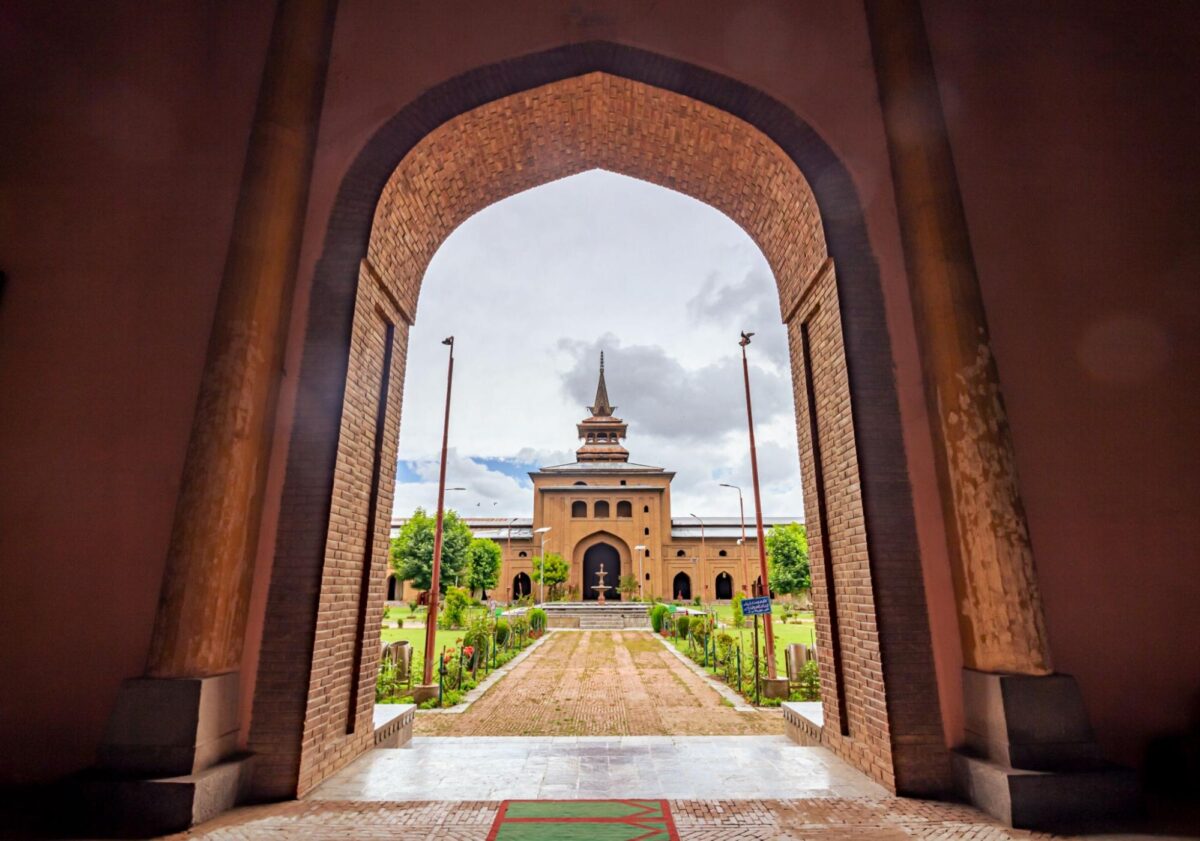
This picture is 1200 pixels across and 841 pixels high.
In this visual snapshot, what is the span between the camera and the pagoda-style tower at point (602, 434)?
4834 centimetres

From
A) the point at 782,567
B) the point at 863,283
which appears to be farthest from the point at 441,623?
the point at 863,283

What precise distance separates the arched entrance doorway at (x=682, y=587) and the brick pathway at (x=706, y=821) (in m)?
43.6

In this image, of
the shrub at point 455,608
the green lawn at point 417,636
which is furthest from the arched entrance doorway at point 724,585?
the green lawn at point 417,636

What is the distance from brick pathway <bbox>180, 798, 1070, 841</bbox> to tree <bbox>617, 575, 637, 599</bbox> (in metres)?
36.9

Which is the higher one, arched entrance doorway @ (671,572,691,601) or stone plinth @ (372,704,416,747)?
arched entrance doorway @ (671,572,691,601)

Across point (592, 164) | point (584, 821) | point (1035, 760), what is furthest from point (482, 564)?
point (1035, 760)

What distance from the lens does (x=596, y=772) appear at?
194 inches

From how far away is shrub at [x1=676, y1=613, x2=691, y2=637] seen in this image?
19938 mm

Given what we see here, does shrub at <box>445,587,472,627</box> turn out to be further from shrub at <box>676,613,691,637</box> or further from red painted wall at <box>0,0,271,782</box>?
red painted wall at <box>0,0,271,782</box>

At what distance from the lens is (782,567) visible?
1473 inches

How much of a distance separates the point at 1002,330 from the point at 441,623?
80.8ft

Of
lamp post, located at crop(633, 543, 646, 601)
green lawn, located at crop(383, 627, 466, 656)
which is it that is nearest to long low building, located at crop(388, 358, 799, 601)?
lamp post, located at crop(633, 543, 646, 601)

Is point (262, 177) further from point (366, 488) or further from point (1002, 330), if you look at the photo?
point (1002, 330)

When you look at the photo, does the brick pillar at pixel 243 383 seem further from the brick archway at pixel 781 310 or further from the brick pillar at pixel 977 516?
the brick pillar at pixel 977 516
